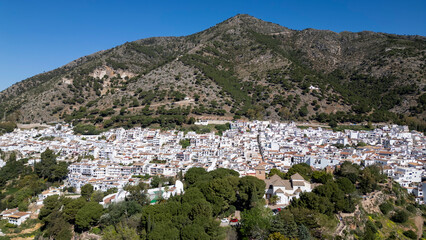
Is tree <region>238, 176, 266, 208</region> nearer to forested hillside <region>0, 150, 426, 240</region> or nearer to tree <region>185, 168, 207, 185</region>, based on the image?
forested hillside <region>0, 150, 426, 240</region>

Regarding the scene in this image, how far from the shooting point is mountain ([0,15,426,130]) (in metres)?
63.9

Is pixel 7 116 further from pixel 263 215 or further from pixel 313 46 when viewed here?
pixel 313 46

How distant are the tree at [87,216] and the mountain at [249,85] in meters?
31.7

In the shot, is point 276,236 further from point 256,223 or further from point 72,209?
point 72,209

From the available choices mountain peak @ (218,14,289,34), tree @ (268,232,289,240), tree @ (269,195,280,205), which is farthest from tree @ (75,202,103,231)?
mountain peak @ (218,14,289,34)

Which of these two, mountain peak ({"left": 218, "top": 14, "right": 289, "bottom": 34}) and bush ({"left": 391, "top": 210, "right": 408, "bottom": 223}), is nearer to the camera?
bush ({"left": 391, "top": 210, "right": 408, "bottom": 223})

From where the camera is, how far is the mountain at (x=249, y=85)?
6386 cm

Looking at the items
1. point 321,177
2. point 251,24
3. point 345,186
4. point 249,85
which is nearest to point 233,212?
point 321,177

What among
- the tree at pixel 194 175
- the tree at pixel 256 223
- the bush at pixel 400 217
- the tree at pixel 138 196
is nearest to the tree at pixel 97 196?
the tree at pixel 138 196

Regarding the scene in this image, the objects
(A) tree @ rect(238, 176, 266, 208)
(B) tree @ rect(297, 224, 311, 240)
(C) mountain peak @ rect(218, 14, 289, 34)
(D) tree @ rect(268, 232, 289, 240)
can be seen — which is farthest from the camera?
(C) mountain peak @ rect(218, 14, 289, 34)

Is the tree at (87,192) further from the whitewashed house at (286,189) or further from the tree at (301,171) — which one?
the tree at (301,171)

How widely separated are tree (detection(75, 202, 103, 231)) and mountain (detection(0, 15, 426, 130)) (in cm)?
3172

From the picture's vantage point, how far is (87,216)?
24547 mm

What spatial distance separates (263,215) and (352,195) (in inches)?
402
